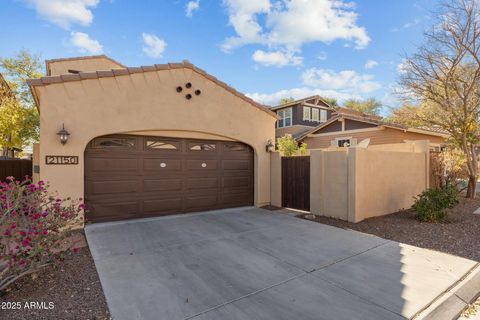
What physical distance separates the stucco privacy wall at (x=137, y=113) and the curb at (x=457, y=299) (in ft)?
21.5

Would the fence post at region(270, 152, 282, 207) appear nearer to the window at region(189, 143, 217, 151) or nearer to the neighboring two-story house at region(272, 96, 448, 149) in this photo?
the window at region(189, 143, 217, 151)

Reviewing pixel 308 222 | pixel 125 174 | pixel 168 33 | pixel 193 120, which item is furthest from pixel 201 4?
pixel 308 222

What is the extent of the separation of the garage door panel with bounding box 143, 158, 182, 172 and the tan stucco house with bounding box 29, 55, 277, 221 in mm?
31

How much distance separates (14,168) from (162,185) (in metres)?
7.35

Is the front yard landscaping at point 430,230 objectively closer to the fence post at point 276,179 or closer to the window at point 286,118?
the fence post at point 276,179

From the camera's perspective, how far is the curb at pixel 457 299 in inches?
124

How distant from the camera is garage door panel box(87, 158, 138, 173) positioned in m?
6.93

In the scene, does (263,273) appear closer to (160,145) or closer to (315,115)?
(160,145)

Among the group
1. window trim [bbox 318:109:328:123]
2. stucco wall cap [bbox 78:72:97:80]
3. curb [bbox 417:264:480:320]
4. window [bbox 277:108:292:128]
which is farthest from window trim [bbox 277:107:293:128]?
curb [bbox 417:264:480:320]

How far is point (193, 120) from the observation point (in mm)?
8289

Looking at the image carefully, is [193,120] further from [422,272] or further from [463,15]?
[463,15]

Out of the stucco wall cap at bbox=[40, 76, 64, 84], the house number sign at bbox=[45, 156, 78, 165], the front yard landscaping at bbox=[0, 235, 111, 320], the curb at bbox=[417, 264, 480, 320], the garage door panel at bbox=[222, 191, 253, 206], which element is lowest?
the curb at bbox=[417, 264, 480, 320]

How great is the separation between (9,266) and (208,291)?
252 centimetres

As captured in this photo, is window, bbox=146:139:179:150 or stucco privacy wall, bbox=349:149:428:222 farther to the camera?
window, bbox=146:139:179:150
